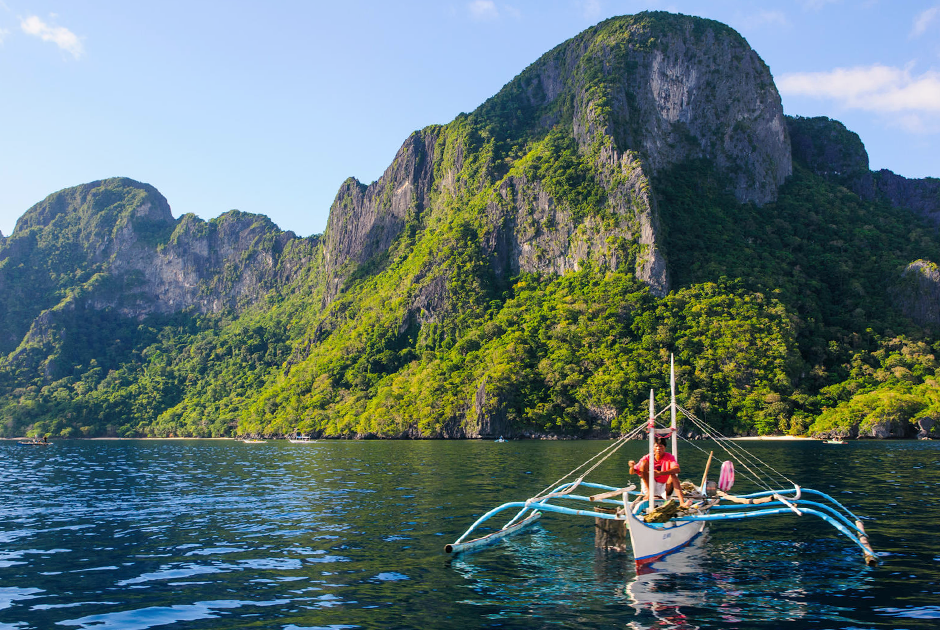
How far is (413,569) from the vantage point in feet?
57.9

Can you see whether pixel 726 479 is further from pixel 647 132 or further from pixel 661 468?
pixel 647 132

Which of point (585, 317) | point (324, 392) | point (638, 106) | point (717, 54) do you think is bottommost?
point (324, 392)

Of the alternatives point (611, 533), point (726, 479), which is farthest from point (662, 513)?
point (726, 479)

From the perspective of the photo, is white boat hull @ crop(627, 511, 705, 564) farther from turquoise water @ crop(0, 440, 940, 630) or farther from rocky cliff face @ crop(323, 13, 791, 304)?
rocky cliff face @ crop(323, 13, 791, 304)

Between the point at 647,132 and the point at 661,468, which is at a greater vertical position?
the point at 647,132

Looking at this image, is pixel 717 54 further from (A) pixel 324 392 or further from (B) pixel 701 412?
(A) pixel 324 392

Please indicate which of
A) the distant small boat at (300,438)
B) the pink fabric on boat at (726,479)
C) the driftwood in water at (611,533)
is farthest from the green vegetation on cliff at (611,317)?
the driftwood in water at (611,533)

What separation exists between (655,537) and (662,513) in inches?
36.9

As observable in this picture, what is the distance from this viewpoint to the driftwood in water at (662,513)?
1872 centimetres

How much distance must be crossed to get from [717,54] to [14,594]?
218 meters

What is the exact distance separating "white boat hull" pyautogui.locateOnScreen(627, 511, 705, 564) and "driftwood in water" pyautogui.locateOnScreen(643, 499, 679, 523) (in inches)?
7.3

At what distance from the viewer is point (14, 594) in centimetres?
1551

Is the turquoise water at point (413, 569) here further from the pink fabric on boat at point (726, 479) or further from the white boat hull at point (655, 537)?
the pink fabric on boat at point (726, 479)

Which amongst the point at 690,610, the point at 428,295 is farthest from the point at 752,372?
the point at 690,610
